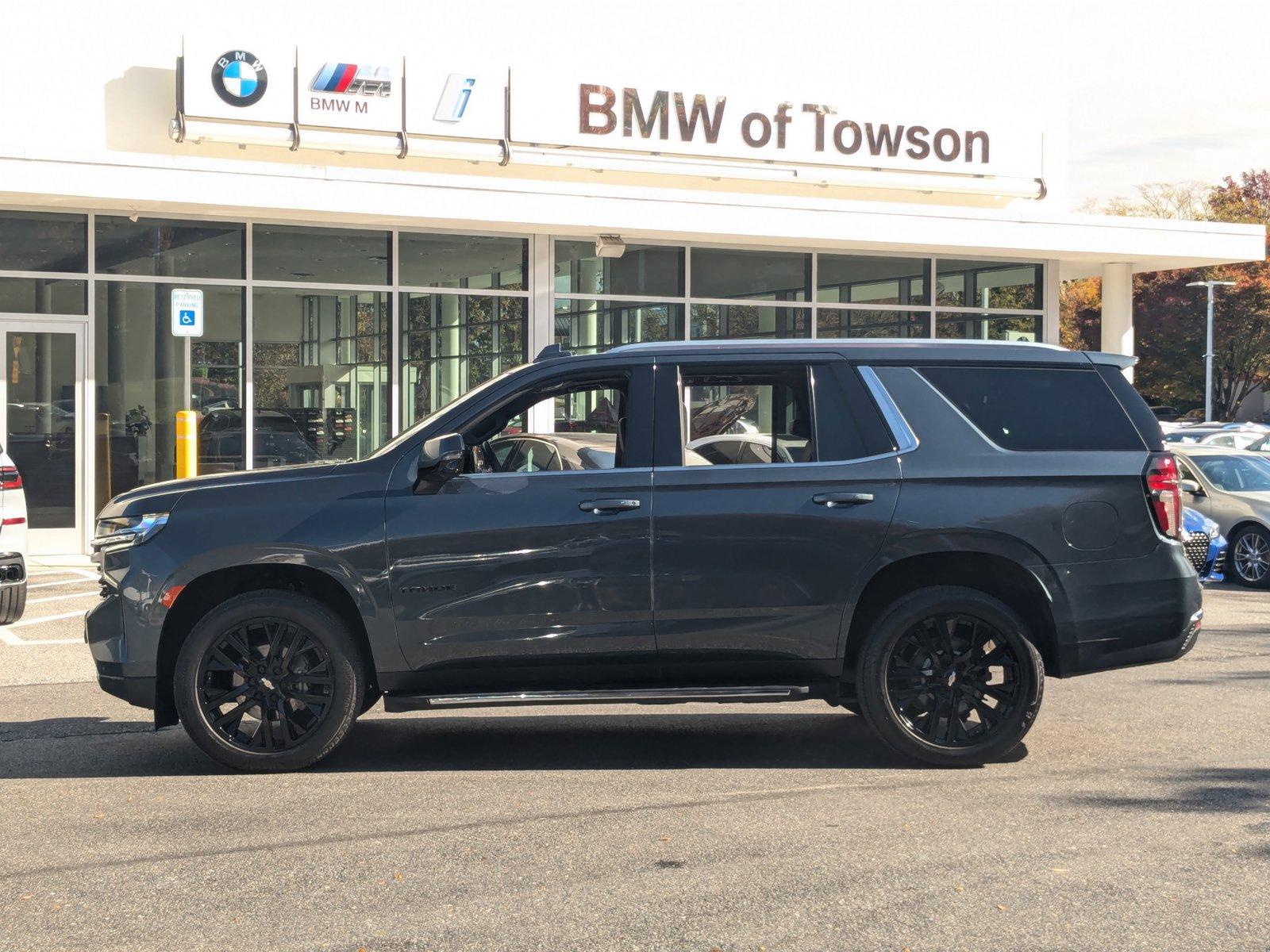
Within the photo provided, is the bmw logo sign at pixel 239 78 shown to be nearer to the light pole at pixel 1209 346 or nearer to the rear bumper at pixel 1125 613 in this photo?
the rear bumper at pixel 1125 613

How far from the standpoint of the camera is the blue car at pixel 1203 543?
15.0 m

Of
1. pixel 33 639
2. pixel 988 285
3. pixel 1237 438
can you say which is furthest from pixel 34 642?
pixel 1237 438

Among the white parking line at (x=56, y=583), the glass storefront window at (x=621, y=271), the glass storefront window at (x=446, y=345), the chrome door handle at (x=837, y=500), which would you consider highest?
the glass storefront window at (x=621, y=271)

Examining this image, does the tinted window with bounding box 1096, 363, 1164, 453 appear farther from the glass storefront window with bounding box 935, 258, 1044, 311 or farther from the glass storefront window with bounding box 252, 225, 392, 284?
the glass storefront window with bounding box 935, 258, 1044, 311

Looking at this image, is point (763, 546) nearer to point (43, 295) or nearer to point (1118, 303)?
point (43, 295)

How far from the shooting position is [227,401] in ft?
54.2

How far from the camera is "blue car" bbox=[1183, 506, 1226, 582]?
49.1 ft

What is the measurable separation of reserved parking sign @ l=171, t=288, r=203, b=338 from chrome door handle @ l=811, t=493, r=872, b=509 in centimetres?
1107

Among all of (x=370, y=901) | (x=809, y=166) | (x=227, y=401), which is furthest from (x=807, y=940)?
(x=809, y=166)

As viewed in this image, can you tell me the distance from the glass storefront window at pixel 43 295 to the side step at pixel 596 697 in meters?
11.0

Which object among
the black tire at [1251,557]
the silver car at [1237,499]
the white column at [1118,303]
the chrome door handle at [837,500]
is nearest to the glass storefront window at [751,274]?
the white column at [1118,303]

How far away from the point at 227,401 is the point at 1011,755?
11664 millimetres

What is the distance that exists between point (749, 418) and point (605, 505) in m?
0.94

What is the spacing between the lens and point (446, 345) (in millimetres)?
17688
